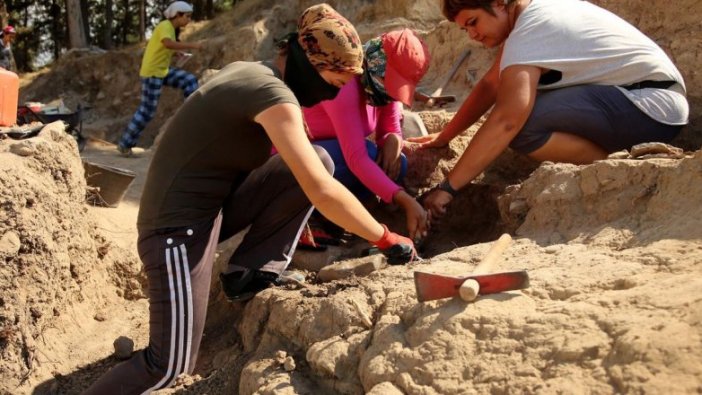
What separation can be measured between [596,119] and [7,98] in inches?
137

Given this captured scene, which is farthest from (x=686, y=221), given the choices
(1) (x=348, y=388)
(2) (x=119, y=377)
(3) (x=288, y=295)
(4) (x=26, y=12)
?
(4) (x=26, y=12)

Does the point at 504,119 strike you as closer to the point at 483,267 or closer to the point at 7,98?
the point at 483,267

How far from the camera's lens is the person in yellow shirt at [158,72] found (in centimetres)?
750

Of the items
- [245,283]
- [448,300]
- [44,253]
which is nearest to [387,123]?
[245,283]

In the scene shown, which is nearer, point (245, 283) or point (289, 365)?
point (289, 365)

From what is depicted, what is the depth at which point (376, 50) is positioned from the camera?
334cm

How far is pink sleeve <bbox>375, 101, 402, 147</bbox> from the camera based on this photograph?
145 inches

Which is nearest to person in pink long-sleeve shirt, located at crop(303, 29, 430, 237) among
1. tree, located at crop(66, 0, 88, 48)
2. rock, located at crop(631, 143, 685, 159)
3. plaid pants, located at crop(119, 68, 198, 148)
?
rock, located at crop(631, 143, 685, 159)

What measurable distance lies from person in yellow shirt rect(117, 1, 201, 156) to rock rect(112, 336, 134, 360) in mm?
4675

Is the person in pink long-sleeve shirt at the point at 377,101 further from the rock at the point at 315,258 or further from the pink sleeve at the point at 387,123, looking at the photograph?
the rock at the point at 315,258

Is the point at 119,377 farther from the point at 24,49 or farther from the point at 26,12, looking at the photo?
the point at 26,12

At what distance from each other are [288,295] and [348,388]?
0.67 metres

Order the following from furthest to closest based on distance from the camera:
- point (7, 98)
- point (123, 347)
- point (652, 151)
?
point (7, 98)
point (123, 347)
point (652, 151)

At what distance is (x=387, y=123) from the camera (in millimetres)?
3701
